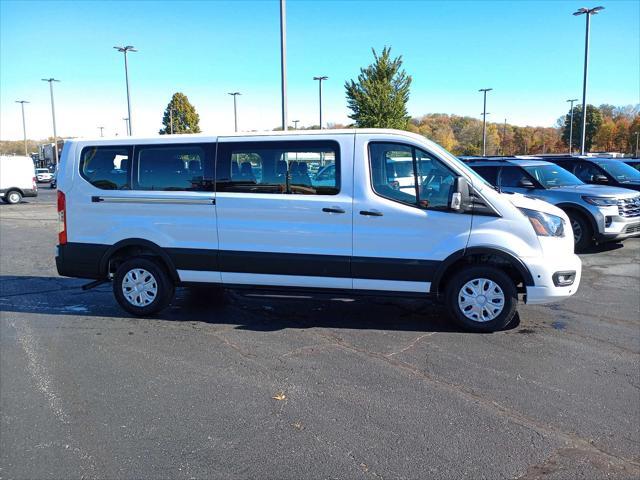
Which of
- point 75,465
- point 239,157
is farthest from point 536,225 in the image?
point 75,465

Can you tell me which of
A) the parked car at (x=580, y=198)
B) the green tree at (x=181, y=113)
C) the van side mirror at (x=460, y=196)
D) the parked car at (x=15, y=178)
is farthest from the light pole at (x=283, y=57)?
the green tree at (x=181, y=113)

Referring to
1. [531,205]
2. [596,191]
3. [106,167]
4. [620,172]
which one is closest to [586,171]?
[620,172]

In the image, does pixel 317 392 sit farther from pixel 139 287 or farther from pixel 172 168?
pixel 172 168

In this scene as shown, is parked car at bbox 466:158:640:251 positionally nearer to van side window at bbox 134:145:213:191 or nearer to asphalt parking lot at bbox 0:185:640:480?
asphalt parking lot at bbox 0:185:640:480

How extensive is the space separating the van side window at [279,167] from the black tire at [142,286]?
130 cm

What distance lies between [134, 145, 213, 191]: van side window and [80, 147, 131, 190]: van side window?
0.52 feet

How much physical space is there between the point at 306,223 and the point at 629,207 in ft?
25.3

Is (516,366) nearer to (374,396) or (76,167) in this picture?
(374,396)

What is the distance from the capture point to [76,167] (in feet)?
21.3

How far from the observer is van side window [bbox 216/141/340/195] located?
588 cm

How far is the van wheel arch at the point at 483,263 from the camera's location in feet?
18.3

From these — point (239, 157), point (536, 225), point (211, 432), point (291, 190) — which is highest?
point (239, 157)

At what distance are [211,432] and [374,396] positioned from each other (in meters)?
1.29

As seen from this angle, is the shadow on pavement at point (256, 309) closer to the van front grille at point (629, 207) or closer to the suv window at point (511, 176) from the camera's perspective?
the suv window at point (511, 176)
